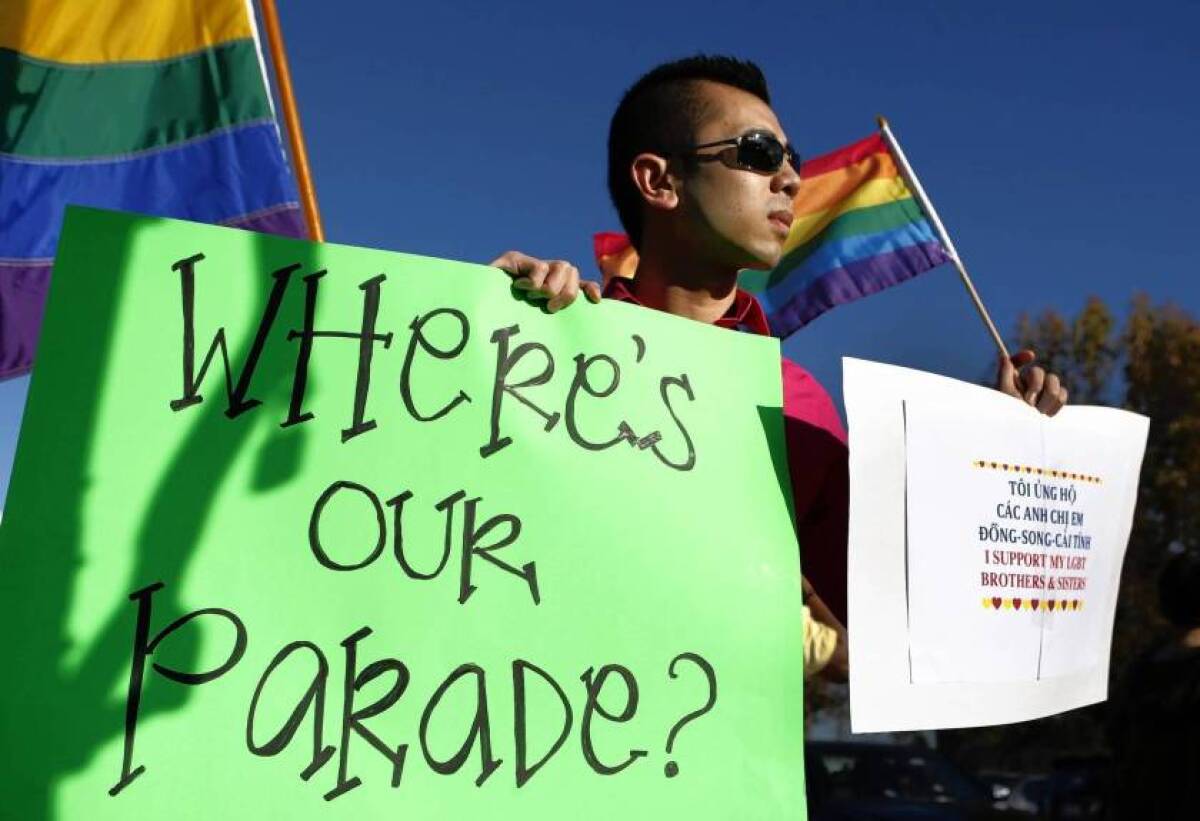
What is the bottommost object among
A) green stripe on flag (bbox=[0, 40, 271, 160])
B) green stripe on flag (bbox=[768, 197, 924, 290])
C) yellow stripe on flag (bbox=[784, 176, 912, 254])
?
green stripe on flag (bbox=[0, 40, 271, 160])

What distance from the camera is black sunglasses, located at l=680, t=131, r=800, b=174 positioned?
2.11 meters

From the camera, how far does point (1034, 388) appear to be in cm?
192

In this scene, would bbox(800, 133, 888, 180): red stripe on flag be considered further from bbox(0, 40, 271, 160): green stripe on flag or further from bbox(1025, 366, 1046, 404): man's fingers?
bbox(1025, 366, 1046, 404): man's fingers

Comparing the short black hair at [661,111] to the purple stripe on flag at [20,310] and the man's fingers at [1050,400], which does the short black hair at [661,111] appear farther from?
the purple stripe on flag at [20,310]

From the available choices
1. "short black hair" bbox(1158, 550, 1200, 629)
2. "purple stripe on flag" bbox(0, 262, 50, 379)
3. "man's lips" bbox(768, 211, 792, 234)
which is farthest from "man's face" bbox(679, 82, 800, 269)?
"purple stripe on flag" bbox(0, 262, 50, 379)

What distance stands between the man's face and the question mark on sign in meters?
0.75

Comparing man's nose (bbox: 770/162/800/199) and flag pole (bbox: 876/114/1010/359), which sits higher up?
flag pole (bbox: 876/114/1010/359)

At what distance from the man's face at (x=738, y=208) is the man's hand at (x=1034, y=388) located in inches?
15.9

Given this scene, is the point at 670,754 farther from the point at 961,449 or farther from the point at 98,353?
the point at 98,353

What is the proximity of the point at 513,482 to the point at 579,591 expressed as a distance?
154 mm

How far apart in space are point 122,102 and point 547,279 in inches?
143

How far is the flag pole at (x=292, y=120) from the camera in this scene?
306 centimetres

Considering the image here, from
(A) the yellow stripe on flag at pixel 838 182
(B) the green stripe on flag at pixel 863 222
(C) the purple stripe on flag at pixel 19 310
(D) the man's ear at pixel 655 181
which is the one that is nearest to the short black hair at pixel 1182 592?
(D) the man's ear at pixel 655 181

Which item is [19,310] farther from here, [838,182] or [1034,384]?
[838,182]
